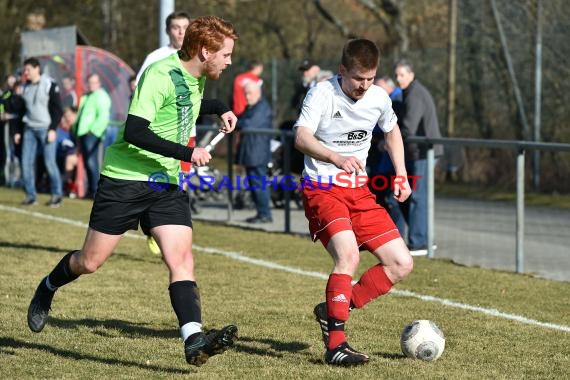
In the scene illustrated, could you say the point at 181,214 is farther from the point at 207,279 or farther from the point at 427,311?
the point at 207,279

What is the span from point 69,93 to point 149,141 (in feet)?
50.3

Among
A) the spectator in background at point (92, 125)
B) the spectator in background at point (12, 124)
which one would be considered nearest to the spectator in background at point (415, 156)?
the spectator in background at point (12, 124)

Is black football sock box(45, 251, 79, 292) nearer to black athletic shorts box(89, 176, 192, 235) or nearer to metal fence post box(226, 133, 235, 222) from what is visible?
black athletic shorts box(89, 176, 192, 235)

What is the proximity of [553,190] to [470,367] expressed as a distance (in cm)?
836

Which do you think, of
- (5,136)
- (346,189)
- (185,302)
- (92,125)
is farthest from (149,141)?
(5,136)

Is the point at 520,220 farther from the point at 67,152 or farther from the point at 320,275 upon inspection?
the point at 67,152

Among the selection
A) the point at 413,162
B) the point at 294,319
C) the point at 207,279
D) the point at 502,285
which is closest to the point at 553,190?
the point at 413,162

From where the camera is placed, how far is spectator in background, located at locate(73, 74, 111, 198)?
1872 cm

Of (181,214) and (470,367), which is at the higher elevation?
(181,214)

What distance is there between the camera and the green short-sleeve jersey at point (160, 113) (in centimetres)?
662

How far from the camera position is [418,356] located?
7.05 metres

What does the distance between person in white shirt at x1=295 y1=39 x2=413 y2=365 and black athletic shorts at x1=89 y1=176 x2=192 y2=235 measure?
80 cm

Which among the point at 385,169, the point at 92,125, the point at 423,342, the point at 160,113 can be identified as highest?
the point at 160,113

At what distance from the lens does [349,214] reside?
723cm
